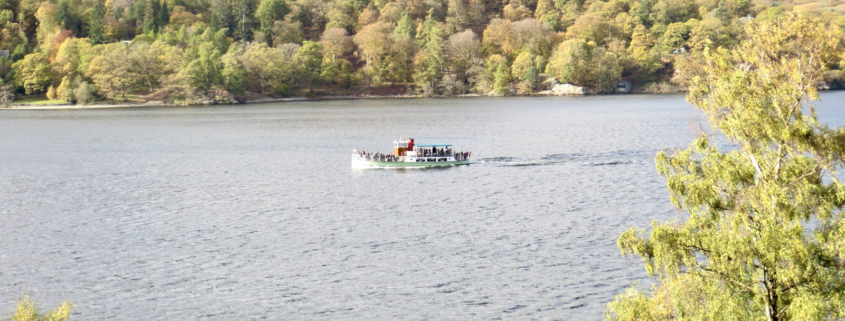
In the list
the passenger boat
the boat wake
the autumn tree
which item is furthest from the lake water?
the passenger boat

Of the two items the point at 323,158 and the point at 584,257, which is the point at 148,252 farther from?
the point at 323,158

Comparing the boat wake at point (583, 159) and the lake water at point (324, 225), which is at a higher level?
the boat wake at point (583, 159)

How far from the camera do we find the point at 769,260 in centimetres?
2323

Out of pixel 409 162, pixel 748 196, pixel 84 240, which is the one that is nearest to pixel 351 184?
pixel 409 162

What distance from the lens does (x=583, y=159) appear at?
94688 millimetres

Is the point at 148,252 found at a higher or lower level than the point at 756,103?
lower

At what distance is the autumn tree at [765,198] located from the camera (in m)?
23.3

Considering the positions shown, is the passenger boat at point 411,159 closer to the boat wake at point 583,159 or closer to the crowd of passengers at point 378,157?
the crowd of passengers at point 378,157

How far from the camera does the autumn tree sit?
23.3 meters

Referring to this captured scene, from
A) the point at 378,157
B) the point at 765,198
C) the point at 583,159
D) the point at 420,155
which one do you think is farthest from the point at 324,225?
the point at 765,198

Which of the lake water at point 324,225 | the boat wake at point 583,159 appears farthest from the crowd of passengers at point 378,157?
the boat wake at point 583,159

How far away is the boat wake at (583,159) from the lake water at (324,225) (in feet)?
1.07

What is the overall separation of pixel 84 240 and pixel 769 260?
156 ft

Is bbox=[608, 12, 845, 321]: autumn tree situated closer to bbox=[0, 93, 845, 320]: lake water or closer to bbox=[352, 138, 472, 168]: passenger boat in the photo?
bbox=[0, 93, 845, 320]: lake water
